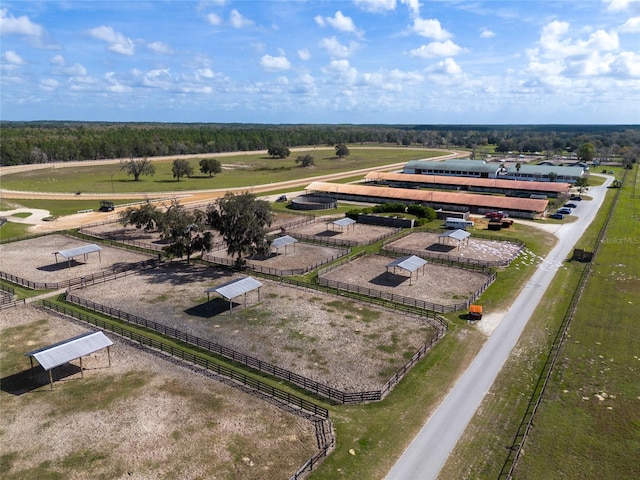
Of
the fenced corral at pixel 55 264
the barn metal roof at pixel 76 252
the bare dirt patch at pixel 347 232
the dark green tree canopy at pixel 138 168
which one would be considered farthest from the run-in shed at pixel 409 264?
the dark green tree canopy at pixel 138 168

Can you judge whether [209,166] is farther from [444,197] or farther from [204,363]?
[204,363]

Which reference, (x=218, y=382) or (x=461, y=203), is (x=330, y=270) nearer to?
(x=218, y=382)

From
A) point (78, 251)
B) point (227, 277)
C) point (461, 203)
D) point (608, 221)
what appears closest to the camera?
point (227, 277)

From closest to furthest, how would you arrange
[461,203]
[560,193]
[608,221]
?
[608,221]
[461,203]
[560,193]

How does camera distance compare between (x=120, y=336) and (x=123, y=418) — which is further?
(x=120, y=336)

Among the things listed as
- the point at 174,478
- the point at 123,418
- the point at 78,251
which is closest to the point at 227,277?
the point at 78,251

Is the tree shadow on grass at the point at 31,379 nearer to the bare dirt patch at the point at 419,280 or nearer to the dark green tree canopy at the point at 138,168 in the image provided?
the bare dirt patch at the point at 419,280
